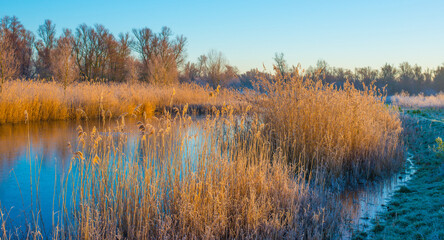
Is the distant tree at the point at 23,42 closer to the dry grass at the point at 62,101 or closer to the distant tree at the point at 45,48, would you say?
the distant tree at the point at 45,48

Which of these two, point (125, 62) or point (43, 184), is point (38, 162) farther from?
point (125, 62)

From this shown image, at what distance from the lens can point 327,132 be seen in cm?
474

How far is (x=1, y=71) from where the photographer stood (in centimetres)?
1157

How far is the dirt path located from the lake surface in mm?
144

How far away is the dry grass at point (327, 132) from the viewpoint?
16.3ft

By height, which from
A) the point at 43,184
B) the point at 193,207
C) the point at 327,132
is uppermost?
the point at 327,132

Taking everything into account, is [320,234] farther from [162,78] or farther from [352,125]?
[162,78]

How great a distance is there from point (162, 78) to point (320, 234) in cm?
2011

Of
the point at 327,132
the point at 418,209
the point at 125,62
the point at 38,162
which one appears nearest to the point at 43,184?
the point at 38,162

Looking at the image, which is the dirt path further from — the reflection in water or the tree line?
the tree line

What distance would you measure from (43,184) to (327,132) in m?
4.59

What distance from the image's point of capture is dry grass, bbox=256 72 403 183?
16.3 ft

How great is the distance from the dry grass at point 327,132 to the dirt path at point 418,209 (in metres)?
0.60

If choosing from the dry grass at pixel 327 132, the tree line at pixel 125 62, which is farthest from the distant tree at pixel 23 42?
the dry grass at pixel 327 132
